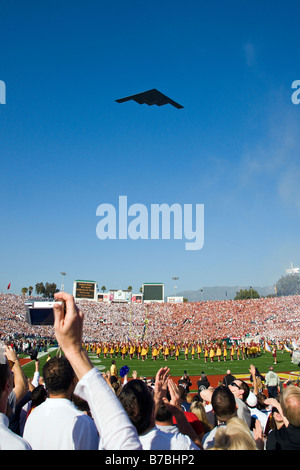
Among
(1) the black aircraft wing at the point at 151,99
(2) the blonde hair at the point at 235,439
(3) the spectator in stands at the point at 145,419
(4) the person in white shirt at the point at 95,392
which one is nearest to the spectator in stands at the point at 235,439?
(2) the blonde hair at the point at 235,439

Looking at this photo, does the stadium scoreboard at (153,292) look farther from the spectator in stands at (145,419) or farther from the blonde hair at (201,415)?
the spectator in stands at (145,419)

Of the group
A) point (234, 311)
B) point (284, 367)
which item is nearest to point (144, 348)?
point (284, 367)

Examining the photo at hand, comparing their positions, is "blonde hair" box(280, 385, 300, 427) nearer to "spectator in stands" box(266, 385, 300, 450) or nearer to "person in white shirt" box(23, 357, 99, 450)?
"spectator in stands" box(266, 385, 300, 450)

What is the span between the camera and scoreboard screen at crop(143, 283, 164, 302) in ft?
201

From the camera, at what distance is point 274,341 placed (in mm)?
34750

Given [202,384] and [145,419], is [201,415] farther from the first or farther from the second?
[202,384]

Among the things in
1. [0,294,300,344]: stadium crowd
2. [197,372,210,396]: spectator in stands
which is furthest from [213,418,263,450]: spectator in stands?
[0,294,300,344]: stadium crowd

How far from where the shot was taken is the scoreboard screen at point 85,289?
58062mm

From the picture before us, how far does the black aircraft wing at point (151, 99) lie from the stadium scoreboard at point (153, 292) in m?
53.9

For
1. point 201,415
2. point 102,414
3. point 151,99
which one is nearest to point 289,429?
point 201,415

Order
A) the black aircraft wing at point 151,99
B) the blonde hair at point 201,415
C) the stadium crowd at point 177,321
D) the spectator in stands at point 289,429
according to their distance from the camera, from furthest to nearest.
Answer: the stadium crowd at point 177,321, the black aircraft wing at point 151,99, the blonde hair at point 201,415, the spectator in stands at point 289,429
